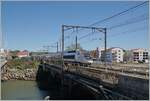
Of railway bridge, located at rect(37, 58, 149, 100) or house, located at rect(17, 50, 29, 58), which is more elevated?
house, located at rect(17, 50, 29, 58)

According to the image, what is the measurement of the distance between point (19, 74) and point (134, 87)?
53.1 metres

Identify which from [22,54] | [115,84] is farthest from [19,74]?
[22,54]

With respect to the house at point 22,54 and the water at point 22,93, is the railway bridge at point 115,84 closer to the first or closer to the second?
the water at point 22,93

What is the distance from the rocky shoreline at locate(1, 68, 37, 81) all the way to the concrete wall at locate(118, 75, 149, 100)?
49.0 meters

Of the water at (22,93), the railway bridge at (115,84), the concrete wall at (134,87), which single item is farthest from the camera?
the water at (22,93)

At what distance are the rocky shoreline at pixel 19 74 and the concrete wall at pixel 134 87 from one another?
49.0 meters

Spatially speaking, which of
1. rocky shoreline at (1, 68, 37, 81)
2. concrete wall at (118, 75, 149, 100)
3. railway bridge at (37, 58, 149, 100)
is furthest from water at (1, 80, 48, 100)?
rocky shoreline at (1, 68, 37, 81)

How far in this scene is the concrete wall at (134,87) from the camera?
13383mm

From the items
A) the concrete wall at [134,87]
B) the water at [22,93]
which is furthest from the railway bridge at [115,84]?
the water at [22,93]

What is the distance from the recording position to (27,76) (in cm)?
6469

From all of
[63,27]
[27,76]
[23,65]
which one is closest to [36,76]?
[27,76]

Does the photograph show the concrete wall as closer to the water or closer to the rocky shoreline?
the water

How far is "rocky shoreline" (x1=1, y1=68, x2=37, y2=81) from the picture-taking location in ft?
209

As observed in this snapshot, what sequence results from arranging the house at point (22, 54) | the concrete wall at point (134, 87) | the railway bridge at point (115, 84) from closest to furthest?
the concrete wall at point (134, 87), the railway bridge at point (115, 84), the house at point (22, 54)
